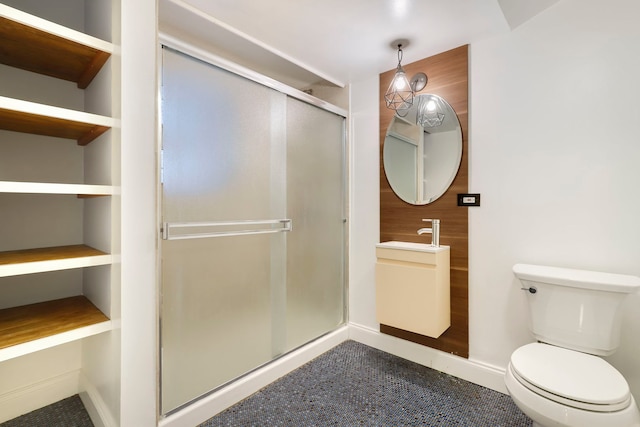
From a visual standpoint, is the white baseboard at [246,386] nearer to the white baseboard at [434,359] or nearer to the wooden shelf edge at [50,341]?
the white baseboard at [434,359]

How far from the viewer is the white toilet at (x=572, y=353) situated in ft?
3.77

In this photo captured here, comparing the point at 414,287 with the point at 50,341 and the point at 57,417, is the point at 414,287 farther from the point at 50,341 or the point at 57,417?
the point at 57,417

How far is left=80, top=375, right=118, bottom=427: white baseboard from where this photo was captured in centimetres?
146

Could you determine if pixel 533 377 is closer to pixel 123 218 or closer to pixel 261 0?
pixel 123 218

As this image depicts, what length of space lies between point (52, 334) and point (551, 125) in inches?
103

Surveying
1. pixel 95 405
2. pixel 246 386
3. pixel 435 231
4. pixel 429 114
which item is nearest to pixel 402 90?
pixel 429 114

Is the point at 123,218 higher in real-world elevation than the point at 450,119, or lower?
lower

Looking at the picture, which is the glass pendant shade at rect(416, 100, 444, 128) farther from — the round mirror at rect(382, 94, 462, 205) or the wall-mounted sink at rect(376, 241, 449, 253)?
the wall-mounted sink at rect(376, 241, 449, 253)

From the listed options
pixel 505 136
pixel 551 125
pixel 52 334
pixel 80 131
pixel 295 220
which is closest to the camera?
pixel 52 334

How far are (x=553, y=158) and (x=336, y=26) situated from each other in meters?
1.45

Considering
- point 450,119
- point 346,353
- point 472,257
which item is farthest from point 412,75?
point 346,353

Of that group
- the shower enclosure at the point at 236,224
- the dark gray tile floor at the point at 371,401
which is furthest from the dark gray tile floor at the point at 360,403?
the shower enclosure at the point at 236,224

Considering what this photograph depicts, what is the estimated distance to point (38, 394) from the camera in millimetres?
1700

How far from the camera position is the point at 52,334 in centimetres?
124
